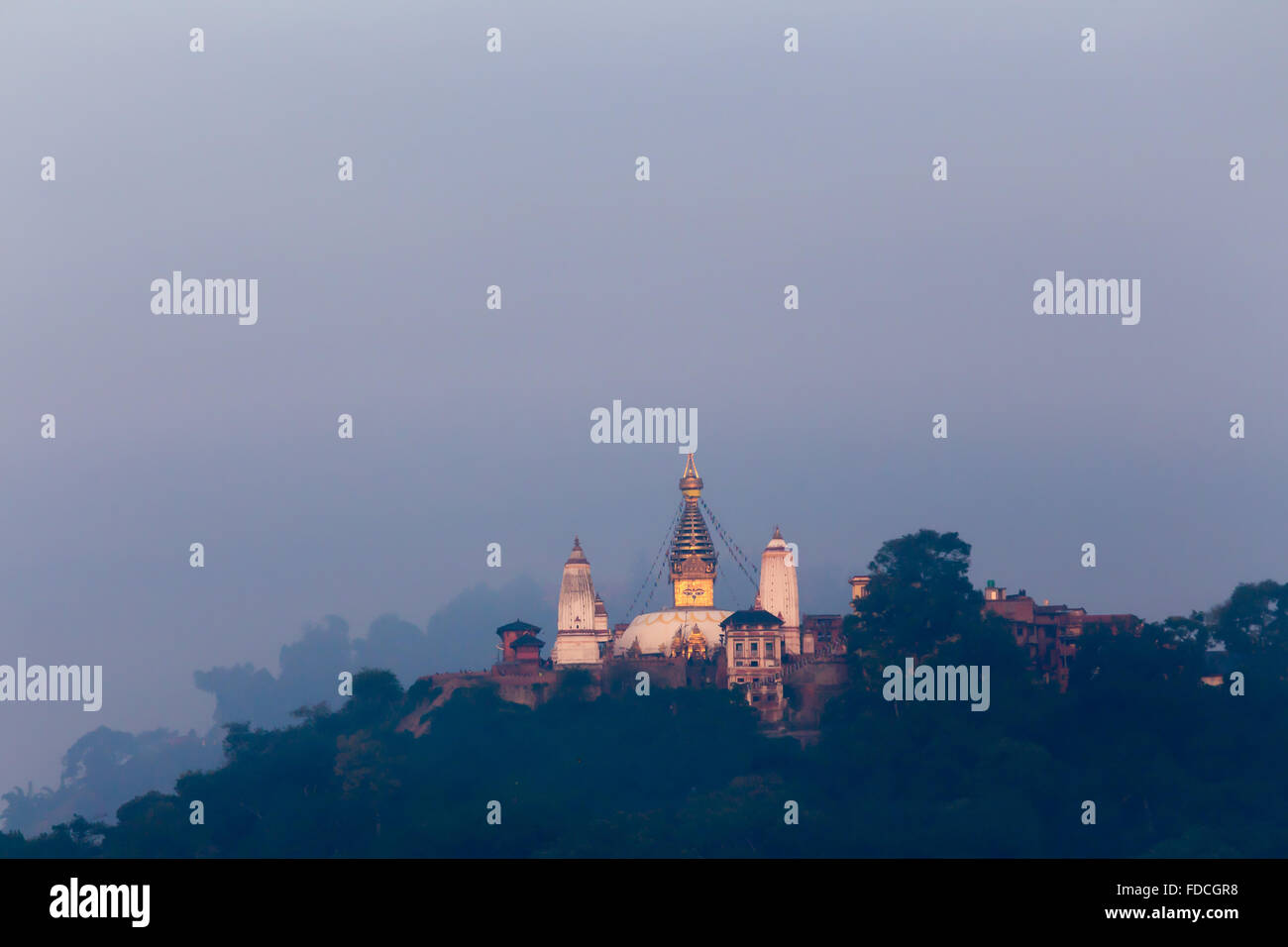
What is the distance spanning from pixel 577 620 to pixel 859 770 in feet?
97.8

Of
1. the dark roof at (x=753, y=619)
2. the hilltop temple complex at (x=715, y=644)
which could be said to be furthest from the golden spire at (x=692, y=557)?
the dark roof at (x=753, y=619)

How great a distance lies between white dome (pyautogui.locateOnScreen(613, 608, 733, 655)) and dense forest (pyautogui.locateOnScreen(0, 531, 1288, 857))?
10659 mm

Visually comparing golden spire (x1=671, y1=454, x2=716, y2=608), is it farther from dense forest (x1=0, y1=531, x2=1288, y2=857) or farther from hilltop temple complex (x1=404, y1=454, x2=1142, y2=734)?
dense forest (x1=0, y1=531, x2=1288, y2=857)

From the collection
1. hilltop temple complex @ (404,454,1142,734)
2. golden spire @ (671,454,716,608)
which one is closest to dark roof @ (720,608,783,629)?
hilltop temple complex @ (404,454,1142,734)

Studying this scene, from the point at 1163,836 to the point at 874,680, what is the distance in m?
16.2

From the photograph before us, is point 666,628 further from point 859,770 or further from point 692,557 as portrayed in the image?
point 859,770

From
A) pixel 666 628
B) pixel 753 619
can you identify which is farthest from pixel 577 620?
pixel 753 619

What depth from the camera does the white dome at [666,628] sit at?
124 meters

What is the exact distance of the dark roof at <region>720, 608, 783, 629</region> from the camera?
113938 millimetres

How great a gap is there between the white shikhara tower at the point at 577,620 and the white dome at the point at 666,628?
1.89 metres

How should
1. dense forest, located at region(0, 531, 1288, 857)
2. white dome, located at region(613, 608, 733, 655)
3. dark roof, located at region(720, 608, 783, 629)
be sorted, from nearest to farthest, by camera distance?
dense forest, located at region(0, 531, 1288, 857)
dark roof, located at region(720, 608, 783, 629)
white dome, located at region(613, 608, 733, 655)

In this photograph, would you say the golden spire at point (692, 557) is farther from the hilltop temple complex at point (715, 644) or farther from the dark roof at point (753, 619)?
the dark roof at point (753, 619)
